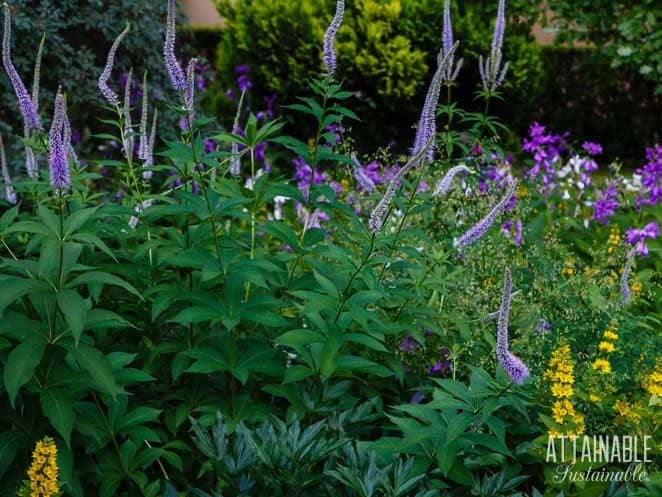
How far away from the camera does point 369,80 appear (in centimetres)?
874

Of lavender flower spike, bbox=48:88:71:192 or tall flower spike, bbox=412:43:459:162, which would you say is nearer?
lavender flower spike, bbox=48:88:71:192

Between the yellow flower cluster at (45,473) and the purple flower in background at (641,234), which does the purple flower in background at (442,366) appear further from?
the purple flower in background at (641,234)

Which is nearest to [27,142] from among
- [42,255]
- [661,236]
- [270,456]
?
[42,255]

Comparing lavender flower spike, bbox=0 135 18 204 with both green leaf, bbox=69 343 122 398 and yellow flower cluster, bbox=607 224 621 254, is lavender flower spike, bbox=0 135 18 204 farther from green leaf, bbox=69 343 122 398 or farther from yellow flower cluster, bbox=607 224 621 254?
yellow flower cluster, bbox=607 224 621 254

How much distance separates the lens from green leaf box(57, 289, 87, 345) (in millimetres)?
2363

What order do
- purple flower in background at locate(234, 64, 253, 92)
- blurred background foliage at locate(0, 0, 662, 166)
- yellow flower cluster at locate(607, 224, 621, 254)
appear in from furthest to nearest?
blurred background foliage at locate(0, 0, 662, 166), purple flower in background at locate(234, 64, 253, 92), yellow flower cluster at locate(607, 224, 621, 254)

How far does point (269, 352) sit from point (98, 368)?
726 millimetres

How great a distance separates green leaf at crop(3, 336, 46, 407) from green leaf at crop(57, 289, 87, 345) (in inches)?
6.2

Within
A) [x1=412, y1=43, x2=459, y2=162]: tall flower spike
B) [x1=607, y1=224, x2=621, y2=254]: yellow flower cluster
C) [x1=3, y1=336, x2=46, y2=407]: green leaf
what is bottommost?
[x1=607, y1=224, x2=621, y2=254]: yellow flower cluster

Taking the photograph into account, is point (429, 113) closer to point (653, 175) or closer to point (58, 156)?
point (58, 156)

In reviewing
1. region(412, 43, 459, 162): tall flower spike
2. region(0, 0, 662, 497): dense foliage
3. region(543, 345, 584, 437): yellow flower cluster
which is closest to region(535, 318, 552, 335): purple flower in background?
region(0, 0, 662, 497): dense foliage

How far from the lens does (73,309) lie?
2424 millimetres

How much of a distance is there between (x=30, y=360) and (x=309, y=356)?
99 cm

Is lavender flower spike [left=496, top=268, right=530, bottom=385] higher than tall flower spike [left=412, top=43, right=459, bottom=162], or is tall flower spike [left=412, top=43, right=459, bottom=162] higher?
tall flower spike [left=412, top=43, right=459, bottom=162]
